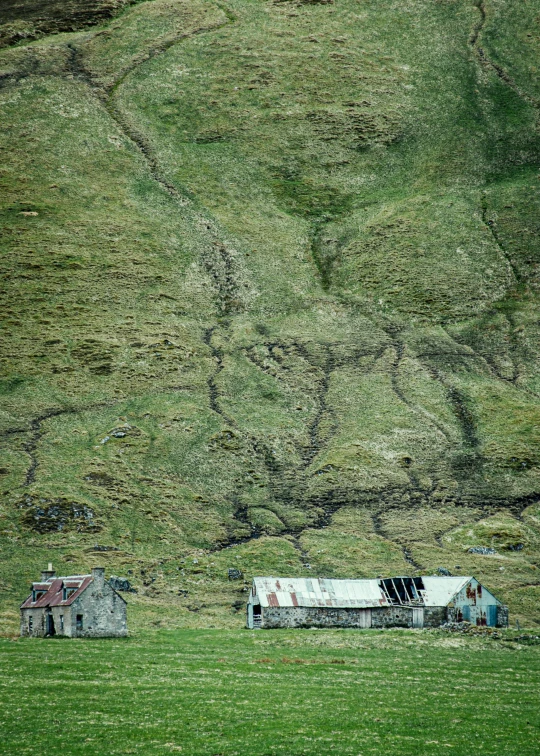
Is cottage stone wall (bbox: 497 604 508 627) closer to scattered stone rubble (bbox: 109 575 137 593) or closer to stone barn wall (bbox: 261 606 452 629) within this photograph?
stone barn wall (bbox: 261 606 452 629)

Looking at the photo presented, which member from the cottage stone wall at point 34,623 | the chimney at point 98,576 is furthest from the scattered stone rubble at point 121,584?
the chimney at point 98,576

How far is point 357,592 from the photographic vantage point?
5881 centimetres

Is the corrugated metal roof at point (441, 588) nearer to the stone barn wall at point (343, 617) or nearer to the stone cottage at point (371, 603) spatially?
the stone cottage at point (371, 603)

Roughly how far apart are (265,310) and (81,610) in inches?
3304

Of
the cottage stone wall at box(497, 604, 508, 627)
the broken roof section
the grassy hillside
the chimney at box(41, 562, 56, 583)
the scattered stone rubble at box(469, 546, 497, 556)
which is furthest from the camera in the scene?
the grassy hillside

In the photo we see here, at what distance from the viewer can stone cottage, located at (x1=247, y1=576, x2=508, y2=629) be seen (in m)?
56.9

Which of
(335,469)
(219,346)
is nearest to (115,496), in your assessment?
(335,469)

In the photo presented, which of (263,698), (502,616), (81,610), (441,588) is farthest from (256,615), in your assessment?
(263,698)

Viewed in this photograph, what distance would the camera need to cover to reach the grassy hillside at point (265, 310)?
267 ft

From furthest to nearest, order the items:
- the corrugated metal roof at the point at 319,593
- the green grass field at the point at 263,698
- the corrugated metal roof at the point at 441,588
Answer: the corrugated metal roof at the point at 441,588 → the corrugated metal roof at the point at 319,593 → the green grass field at the point at 263,698

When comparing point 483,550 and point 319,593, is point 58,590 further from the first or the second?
point 483,550

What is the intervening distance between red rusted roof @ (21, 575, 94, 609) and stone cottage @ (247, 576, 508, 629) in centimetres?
1364

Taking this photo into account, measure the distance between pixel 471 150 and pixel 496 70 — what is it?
36.3 meters

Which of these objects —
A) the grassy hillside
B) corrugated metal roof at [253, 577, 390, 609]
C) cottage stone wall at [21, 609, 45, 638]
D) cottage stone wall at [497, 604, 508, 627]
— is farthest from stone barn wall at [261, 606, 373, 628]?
cottage stone wall at [21, 609, 45, 638]
